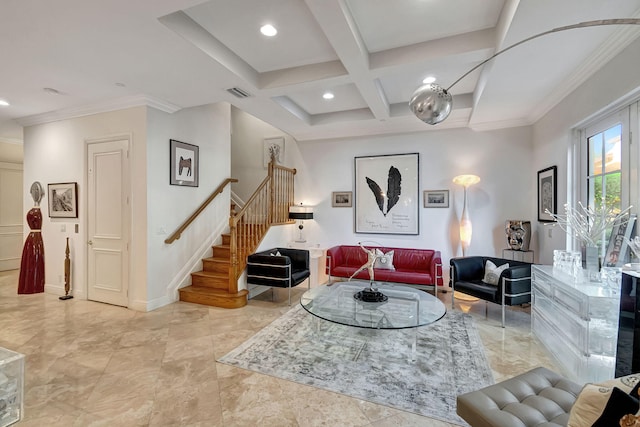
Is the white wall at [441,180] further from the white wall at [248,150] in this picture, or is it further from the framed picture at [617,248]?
the framed picture at [617,248]

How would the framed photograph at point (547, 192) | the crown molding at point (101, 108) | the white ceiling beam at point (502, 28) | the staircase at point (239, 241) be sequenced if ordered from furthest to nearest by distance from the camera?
the staircase at point (239, 241), the crown molding at point (101, 108), the framed photograph at point (547, 192), the white ceiling beam at point (502, 28)

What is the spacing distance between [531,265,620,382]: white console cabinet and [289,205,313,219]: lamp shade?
12.7 feet

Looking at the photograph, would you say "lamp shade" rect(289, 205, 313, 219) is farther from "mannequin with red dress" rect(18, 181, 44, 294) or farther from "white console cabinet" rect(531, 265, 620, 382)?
"mannequin with red dress" rect(18, 181, 44, 294)

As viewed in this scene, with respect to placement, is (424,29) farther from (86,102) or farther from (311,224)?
(86,102)

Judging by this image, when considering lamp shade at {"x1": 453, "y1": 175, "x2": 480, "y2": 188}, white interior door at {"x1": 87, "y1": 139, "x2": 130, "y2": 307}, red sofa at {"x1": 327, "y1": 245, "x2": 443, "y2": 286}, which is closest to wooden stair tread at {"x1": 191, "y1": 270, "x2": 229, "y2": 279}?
white interior door at {"x1": 87, "y1": 139, "x2": 130, "y2": 307}

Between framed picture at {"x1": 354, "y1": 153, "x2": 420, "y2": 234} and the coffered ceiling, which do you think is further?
framed picture at {"x1": 354, "y1": 153, "x2": 420, "y2": 234}

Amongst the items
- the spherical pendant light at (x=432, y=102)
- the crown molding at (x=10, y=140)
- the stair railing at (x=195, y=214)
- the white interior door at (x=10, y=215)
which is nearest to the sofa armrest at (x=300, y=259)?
the stair railing at (x=195, y=214)

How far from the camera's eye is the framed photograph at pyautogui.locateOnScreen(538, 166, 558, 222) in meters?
3.88

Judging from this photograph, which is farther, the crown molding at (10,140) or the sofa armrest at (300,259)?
the crown molding at (10,140)

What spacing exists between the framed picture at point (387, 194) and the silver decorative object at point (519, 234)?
1.46 meters

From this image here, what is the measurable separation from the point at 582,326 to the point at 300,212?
4.39 m

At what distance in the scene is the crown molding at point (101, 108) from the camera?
401cm

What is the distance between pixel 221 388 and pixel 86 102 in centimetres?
439

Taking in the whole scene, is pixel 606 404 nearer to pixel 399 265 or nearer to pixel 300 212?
pixel 399 265
